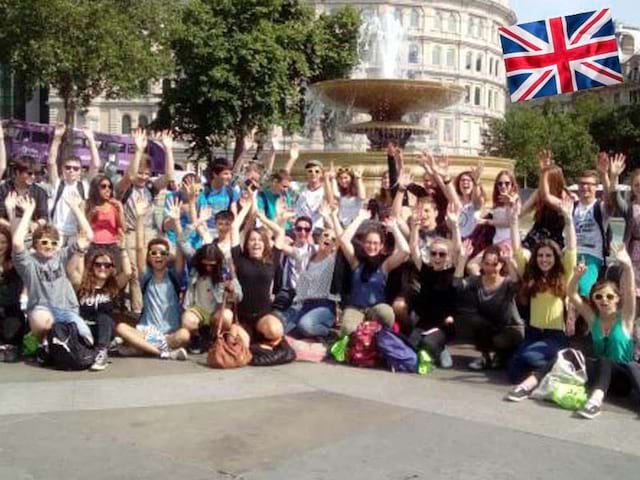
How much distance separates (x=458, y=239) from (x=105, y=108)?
82025mm

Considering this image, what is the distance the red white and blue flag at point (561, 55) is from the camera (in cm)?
1105

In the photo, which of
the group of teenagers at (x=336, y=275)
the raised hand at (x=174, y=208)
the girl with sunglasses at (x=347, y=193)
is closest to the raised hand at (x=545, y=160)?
the group of teenagers at (x=336, y=275)

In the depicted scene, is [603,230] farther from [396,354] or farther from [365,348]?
[365,348]

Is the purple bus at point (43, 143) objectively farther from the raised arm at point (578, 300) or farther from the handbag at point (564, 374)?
the handbag at point (564, 374)

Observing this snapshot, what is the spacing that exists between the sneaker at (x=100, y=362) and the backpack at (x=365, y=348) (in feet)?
6.76

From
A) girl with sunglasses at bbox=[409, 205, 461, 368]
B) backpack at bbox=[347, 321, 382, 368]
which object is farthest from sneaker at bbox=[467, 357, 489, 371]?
backpack at bbox=[347, 321, 382, 368]

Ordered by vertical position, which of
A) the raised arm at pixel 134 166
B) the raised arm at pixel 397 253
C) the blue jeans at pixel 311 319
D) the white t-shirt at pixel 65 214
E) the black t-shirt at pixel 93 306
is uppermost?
the raised arm at pixel 134 166

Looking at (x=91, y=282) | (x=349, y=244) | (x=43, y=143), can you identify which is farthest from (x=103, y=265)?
(x=43, y=143)

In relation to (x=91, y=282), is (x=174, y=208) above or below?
above

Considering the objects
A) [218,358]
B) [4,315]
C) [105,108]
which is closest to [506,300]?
[218,358]

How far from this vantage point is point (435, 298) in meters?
7.56

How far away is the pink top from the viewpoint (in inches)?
315

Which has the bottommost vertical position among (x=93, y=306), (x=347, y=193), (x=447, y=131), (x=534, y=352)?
(x=534, y=352)

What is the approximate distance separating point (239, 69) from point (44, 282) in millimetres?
36768
